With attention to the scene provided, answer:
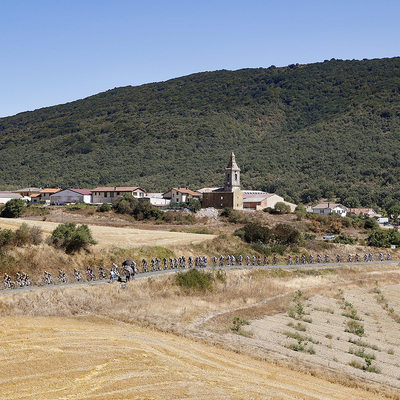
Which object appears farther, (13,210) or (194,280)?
(13,210)

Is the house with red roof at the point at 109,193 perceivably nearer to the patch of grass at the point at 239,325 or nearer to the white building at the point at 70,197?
the white building at the point at 70,197

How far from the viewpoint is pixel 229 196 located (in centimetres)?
9356

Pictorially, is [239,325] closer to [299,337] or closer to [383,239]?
[299,337]

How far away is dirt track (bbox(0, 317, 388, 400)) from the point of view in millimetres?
16281

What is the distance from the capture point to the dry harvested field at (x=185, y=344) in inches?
664

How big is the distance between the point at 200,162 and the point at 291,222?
97.1m

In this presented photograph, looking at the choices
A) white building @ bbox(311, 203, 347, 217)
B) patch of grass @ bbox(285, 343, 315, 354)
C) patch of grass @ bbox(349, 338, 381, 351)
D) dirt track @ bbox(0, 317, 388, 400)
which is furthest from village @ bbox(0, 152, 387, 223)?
dirt track @ bbox(0, 317, 388, 400)

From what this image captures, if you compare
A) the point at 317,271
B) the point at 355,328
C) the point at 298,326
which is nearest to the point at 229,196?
the point at 317,271

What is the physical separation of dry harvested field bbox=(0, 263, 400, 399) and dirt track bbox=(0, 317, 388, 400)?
0.13 feet

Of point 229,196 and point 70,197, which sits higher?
point 70,197

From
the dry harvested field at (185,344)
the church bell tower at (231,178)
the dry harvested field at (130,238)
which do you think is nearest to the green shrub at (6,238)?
the dry harvested field at (130,238)

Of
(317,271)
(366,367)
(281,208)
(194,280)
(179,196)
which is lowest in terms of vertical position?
(317,271)

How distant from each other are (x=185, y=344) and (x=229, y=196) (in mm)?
72348

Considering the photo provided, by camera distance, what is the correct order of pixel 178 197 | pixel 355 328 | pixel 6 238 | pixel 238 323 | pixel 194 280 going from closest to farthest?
pixel 238 323 → pixel 355 328 → pixel 194 280 → pixel 6 238 → pixel 178 197
